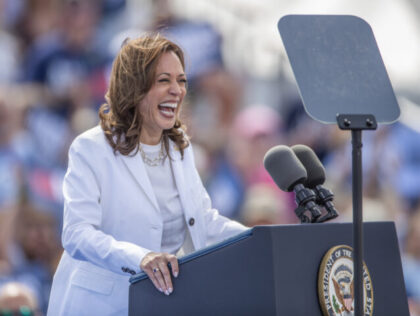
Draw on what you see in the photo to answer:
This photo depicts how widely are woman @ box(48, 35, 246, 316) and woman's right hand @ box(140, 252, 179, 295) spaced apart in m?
0.21

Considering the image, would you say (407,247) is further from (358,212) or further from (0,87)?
(358,212)

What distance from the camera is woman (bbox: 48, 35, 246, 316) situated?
247 centimetres

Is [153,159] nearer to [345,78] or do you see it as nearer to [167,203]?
[167,203]

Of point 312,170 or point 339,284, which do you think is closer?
point 339,284

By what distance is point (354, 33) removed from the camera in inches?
83.1

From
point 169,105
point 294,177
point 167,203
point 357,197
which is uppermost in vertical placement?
point 169,105

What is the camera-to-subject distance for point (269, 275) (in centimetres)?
194

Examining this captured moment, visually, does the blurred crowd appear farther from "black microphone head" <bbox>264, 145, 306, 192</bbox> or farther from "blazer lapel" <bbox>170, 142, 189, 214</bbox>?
"black microphone head" <bbox>264, 145, 306, 192</bbox>

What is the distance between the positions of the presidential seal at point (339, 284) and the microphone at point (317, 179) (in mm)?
121

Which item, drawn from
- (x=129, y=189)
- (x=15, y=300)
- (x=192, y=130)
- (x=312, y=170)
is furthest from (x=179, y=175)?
(x=192, y=130)

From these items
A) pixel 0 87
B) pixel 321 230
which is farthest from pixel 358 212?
pixel 0 87

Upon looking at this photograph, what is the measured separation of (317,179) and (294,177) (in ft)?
0.42

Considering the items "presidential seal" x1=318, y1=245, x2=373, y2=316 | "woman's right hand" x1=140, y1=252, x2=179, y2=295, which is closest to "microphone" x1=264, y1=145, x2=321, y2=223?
"presidential seal" x1=318, y1=245, x2=373, y2=316

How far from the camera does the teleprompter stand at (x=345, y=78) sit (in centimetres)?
193
